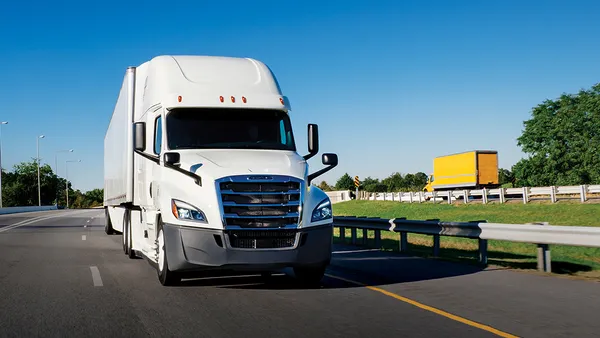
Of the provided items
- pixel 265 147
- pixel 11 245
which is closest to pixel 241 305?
pixel 265 147

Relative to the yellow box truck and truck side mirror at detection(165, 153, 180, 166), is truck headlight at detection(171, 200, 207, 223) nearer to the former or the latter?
truck side mirror at detection(165, 153, 180, 166)

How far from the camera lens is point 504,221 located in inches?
1210

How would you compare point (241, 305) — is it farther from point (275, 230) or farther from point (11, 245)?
point (11, 245)

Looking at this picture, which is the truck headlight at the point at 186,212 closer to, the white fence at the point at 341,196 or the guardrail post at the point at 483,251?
the guardrail post at the point at 483,251

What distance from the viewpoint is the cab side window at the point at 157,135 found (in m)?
10.3

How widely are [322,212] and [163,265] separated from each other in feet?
7.94

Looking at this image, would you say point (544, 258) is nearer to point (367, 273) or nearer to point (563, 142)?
point (367, 273)

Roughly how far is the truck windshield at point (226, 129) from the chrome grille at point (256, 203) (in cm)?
128

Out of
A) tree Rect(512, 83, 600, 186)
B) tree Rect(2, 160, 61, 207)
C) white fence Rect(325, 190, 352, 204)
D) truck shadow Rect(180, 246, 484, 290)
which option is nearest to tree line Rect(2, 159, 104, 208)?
tree Rect(2, 160, 61, 207)

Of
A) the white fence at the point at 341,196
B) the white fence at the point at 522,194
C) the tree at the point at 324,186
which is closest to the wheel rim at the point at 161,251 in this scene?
the white fence at the point at 522,194

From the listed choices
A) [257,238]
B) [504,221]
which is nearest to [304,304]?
[257,238]

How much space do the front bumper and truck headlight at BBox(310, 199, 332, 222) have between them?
15 centimetres

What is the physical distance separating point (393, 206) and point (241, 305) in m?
40.9

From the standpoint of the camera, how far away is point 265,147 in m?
10.2
